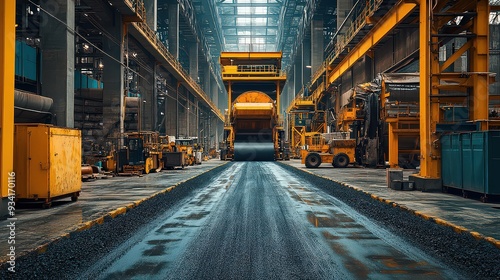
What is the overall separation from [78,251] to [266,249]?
230 cm

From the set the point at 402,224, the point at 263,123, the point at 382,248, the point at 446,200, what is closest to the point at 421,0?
the point at 446,200

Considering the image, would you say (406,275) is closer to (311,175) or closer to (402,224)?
(402,224)

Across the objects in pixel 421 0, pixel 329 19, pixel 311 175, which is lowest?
pixel 311 175

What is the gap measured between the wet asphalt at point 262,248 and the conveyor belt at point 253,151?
20.4m

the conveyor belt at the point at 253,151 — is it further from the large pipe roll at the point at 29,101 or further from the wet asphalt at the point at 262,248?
the wet asphalt at the point at 262,248

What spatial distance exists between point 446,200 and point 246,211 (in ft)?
14.7

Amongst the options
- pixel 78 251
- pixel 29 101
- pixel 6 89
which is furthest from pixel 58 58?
pixel 78 251

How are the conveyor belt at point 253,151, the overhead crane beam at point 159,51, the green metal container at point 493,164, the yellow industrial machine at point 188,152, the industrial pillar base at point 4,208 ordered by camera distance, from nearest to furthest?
the industrial pillar base at point 4,208 → the green metal container at point 493,164 → the overhead crane beam at point 159,51 → the yellow industrial machine at point 188,152 → the conveyor belt at point 253,151

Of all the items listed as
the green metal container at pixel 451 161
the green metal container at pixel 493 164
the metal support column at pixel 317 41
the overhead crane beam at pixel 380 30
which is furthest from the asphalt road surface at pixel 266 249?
the metal support column at pixel 317 41

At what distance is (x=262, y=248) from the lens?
16.3 feet

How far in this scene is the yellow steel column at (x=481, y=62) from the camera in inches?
400

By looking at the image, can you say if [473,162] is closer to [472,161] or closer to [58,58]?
[472,161]

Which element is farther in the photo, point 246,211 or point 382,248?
point 246,211

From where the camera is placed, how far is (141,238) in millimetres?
5621
